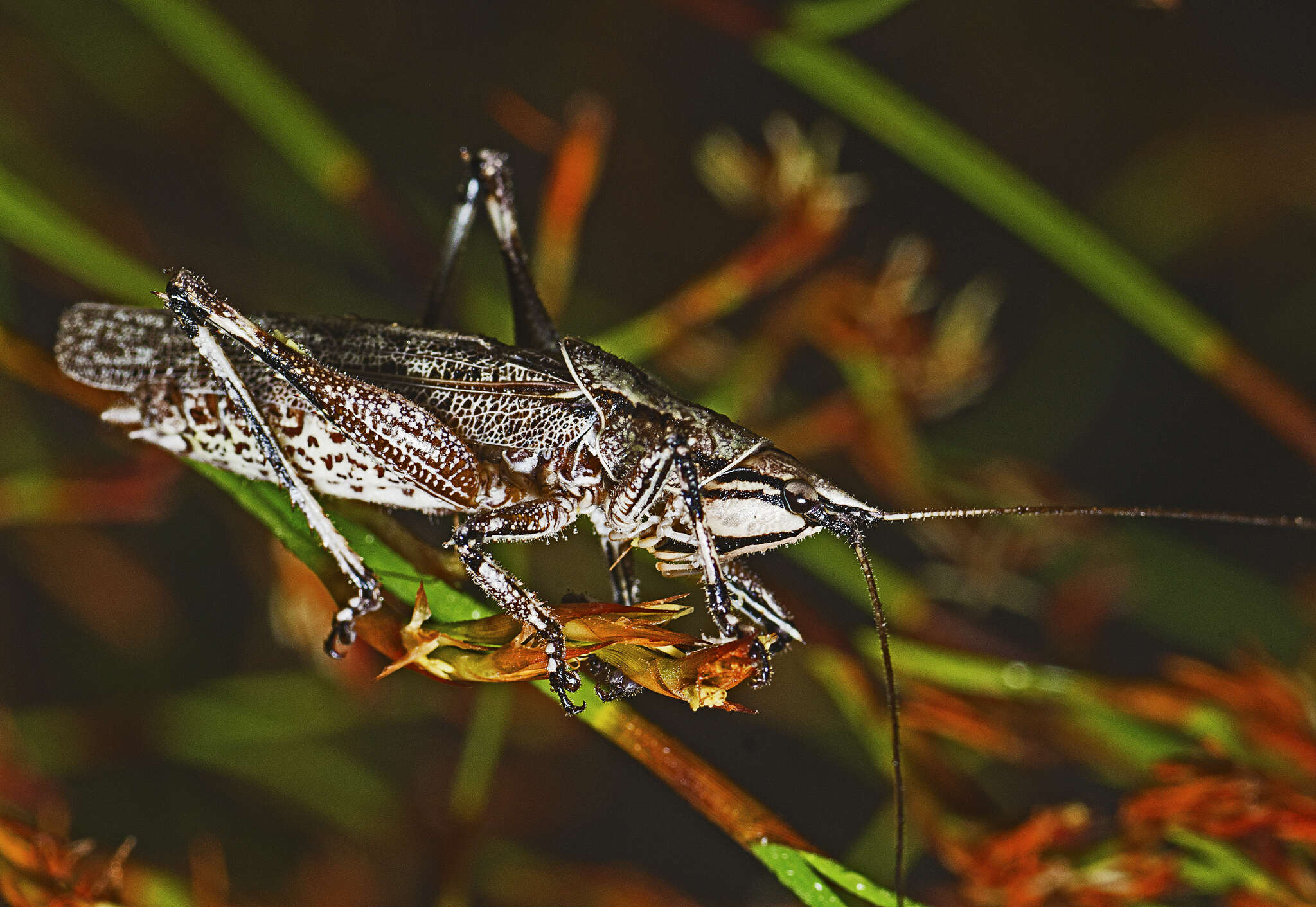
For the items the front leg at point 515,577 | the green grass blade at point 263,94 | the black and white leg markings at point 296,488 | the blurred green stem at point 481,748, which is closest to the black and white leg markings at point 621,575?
the front leg at point 515,577

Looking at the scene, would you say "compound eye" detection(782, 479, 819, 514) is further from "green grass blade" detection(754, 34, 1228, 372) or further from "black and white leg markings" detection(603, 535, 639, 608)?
"green grass blade" detection(754, 34, 1228, 372)

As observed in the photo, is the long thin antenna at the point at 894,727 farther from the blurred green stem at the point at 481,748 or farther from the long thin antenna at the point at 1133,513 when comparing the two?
the blurred green stem at the point at 481,748

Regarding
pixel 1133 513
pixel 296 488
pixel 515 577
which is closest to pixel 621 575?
pixel 515 577

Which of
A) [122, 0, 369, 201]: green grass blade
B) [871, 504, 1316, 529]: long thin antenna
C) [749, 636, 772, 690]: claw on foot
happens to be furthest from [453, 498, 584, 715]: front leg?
[122, 0, 369, 201]: green grass blade

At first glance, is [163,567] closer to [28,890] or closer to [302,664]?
[302,664]

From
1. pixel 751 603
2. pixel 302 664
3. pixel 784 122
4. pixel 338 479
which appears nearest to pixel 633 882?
pixel 302 664
